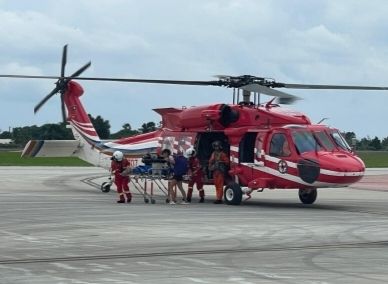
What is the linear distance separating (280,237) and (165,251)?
2921 mm

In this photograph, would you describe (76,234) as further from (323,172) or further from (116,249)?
(323,172)

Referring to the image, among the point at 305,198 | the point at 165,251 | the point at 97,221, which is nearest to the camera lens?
the point at 165,251

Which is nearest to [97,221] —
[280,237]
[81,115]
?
[280,237]

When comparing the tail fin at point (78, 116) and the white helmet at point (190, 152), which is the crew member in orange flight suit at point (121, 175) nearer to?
the white helmet at point (190, 152)

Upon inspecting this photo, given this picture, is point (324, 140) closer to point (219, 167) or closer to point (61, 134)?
point (219, 167)

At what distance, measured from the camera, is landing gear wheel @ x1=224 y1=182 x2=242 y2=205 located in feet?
80.5

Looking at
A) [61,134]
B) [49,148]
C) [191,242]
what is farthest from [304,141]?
[61,134]

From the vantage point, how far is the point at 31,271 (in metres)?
10.9

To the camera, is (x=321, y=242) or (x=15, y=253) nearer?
(x=15, y=253)

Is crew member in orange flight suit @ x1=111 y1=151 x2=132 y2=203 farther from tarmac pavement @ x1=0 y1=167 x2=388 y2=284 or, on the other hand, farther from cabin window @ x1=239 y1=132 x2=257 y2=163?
cabin window @ x1=239 y1=132 x2=257 y2=163

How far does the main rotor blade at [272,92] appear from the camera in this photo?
21.5 metres

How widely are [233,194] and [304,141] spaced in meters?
2.63

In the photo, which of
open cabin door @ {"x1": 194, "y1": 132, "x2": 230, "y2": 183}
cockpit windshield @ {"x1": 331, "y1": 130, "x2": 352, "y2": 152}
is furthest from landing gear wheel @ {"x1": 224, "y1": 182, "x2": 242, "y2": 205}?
cockpit windshield @ {"x1": 331, "y1": 130, "x2": 352, "y2": 152}

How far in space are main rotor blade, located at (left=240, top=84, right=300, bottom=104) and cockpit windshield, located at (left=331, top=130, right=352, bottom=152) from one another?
256cm
